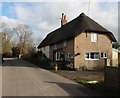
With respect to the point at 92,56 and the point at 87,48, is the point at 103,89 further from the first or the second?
the point at 92,56

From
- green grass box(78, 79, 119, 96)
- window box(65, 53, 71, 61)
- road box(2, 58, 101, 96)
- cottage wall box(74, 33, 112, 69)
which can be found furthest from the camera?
window box(65, 53, 71, 61)

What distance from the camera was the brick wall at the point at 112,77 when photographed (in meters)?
15.7

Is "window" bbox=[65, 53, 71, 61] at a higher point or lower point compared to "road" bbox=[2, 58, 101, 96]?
higher

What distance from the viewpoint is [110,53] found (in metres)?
40.6

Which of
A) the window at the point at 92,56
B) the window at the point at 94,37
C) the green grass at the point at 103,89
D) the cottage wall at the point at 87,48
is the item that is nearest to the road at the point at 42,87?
the green grass at the point at 103,89

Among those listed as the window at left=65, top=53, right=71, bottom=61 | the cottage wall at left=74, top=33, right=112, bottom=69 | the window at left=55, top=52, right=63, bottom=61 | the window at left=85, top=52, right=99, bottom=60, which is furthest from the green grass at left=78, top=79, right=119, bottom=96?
the window at left=55, top=52, right=63, bottom=61

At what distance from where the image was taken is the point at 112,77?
16.7 metres

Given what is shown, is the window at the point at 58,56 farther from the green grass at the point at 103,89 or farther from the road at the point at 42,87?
the green grass at the point at 103,89

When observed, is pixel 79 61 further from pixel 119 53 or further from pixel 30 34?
pixel 30 34

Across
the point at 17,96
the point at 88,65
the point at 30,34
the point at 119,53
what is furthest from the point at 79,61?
the point at 30,34

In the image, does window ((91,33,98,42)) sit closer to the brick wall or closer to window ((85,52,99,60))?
window ((85,52,99,60))

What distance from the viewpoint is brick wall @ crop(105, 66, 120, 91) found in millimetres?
15664

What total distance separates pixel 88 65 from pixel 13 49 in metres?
73.6

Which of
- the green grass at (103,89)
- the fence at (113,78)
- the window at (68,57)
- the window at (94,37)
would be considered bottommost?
the green grass at (103,89)
